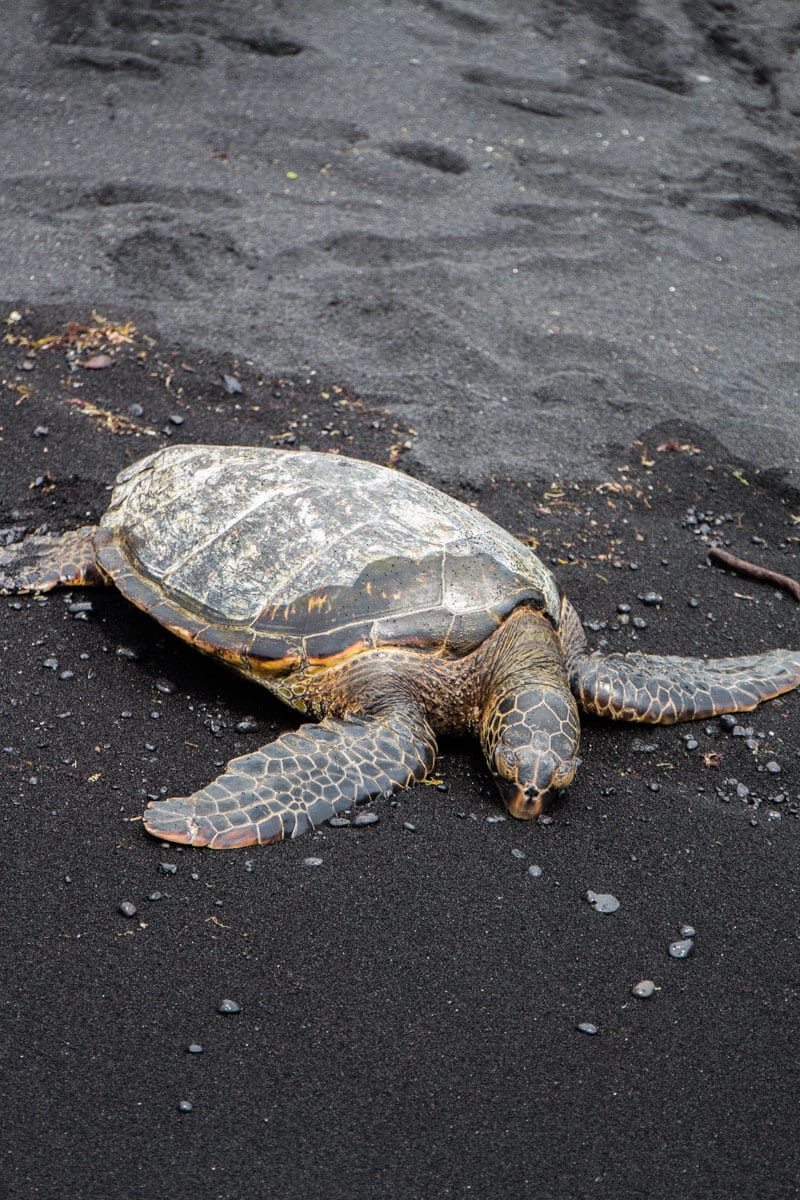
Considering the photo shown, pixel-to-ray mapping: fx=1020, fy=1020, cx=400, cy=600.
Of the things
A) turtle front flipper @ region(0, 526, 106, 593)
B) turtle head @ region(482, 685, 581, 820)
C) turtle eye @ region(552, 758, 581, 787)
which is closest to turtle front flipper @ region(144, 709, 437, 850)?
turtle head @ region(482, 685, 581, 820)

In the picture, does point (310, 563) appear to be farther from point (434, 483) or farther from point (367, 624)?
point (434, 483)

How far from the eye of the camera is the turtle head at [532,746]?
135 inches

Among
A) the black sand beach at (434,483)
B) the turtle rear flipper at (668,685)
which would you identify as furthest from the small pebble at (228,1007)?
the turtle rear flipper at (668,685)

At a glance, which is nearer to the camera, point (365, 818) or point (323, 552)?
point (365, 818)

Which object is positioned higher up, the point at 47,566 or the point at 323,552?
the point at 323,552

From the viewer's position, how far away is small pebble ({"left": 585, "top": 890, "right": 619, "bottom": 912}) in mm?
3174

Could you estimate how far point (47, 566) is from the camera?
14.0 feet

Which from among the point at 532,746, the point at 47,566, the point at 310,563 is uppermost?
the point at 310,563

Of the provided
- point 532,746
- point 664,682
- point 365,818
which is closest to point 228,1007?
point 365,818

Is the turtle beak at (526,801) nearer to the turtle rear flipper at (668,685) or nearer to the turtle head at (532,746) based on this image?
the turtle head at (532,746)

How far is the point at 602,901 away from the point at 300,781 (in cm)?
104

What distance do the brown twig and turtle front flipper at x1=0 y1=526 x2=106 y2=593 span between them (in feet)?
9.54

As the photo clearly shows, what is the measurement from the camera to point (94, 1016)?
2.65m

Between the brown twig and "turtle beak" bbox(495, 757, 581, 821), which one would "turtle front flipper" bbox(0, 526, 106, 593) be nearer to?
"turtle beak" bbox(495, 757, 581, 821)
